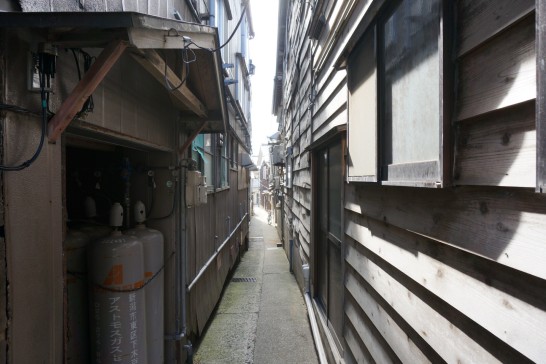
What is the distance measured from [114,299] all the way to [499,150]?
10.3 feet

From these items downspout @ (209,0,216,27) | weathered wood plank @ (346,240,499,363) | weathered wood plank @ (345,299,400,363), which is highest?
downspout @ (209,0,216,27)

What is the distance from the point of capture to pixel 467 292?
3.90ft

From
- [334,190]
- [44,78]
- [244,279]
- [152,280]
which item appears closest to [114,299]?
[152,280]

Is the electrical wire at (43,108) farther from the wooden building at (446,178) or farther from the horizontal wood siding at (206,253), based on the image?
the horizontal wood siding at (206,253)

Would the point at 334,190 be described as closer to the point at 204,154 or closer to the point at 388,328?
the point at 388,328

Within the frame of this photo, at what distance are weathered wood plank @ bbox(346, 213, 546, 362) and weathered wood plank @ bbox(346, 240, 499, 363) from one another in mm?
94

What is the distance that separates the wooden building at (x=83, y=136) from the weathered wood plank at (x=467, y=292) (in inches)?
69.7

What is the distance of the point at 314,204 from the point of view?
16.1 ft

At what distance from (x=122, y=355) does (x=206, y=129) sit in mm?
2926

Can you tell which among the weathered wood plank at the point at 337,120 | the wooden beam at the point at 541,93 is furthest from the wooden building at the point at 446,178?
the weathered wood plank at the point at 337,120

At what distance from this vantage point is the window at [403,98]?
1.35 m

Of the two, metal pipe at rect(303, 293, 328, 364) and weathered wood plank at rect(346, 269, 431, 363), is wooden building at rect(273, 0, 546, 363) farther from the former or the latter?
metal pipe at rect(303, 293, 328, 364)

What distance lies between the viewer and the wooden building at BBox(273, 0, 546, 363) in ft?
3.06

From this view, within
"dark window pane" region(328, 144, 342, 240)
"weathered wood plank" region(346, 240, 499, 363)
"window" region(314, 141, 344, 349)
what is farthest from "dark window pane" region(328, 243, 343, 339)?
"weathered wood plank" region(346, 240, 499, 363)
